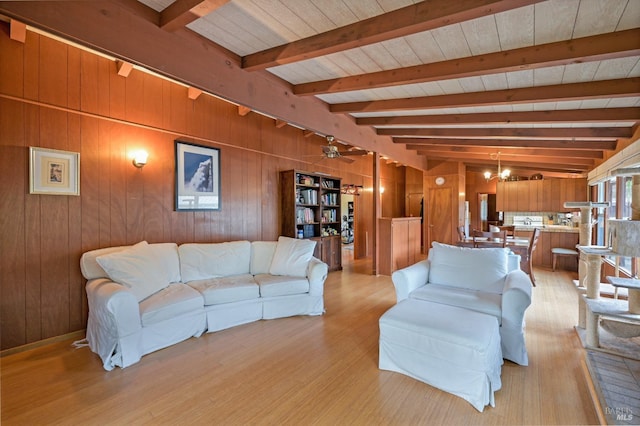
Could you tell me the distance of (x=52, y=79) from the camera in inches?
113

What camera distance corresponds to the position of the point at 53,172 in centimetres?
291

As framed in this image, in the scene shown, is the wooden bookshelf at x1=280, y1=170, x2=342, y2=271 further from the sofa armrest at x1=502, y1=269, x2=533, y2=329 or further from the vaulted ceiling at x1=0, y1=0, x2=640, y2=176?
the sofa armrest at x1=502, y1=269, x2=533, y2=329

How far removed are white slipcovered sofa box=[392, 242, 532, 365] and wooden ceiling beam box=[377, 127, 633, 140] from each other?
235 centimetres

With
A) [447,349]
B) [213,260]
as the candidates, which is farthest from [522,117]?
[213,260]

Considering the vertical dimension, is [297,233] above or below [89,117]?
below

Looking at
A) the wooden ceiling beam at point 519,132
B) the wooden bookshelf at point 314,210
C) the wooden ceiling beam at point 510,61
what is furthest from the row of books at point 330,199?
the wooden ceiling beam at point 510,61

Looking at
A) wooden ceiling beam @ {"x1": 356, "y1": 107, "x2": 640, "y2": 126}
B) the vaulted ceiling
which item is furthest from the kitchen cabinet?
wooden ceiling beam @ {"x1": 356, "y1": 107, "x2": 640, "y2": 126}

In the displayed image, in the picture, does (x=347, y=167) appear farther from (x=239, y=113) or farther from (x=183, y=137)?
(x=183, y=137)

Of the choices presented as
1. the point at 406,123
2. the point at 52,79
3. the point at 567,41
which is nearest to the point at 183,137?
the point at 52,79

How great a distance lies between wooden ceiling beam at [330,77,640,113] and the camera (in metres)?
2.73

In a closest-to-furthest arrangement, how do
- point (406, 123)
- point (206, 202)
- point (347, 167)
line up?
point (206, 202)
point (406, 123)
point (347, 167)

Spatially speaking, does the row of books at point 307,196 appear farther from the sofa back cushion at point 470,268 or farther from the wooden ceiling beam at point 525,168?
the wooden ceiling beam at point 525,168

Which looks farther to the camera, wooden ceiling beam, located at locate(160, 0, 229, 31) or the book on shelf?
the book on shelf

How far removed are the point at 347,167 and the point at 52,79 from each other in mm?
5714
